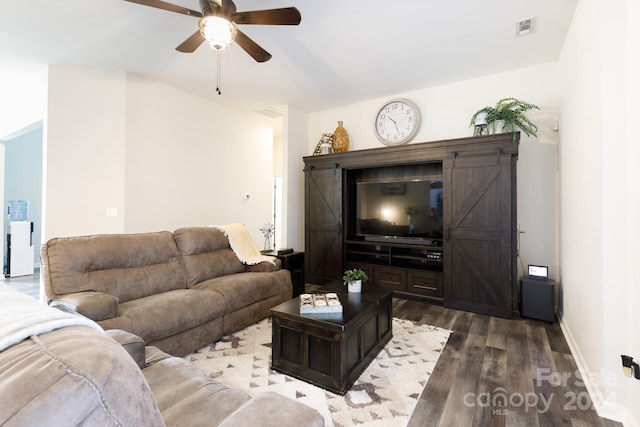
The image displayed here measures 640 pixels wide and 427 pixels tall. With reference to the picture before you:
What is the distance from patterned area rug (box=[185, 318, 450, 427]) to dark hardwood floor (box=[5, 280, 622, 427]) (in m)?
0.11

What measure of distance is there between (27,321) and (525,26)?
12.7 feet

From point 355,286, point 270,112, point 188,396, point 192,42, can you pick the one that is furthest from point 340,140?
point 188,396

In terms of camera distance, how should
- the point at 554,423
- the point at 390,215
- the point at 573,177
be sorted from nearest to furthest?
the point at 554,423, the point at 573,177, the point at 390,215

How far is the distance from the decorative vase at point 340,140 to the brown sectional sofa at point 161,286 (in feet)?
7.57

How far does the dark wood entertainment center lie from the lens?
327 cm

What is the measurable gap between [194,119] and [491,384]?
4675mm

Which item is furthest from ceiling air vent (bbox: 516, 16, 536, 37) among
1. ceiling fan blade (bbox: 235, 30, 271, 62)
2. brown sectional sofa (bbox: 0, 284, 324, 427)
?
brown sectional sofa (bbox: 0, 284, 324, 427)

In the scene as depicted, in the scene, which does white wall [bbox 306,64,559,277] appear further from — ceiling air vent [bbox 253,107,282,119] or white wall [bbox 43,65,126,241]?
white wall [bbox 43,65,126,241]

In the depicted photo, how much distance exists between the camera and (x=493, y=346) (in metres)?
2.60

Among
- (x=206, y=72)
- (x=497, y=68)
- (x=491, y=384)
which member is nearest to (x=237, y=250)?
(x=206, y=72)

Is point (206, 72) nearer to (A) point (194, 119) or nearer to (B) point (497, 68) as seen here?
(A) point (194, 119)

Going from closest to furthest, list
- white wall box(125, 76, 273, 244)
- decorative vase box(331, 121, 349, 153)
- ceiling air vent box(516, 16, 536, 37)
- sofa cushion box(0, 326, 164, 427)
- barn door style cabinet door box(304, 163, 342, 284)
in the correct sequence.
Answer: sofa cushion box(0, 326, 164, 427) < ceiling air vent box(516, 16, 536, 37) < white wall box(125, 76, 273, 244) < barn door style cabinet door box(304, 163, 342, 284) < decorative vase box(331, 121, 349, 153)

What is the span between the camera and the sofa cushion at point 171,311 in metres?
2.14

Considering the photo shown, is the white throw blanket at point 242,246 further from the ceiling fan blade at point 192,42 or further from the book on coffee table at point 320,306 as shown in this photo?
the ceiling fan blade at point 192,42
